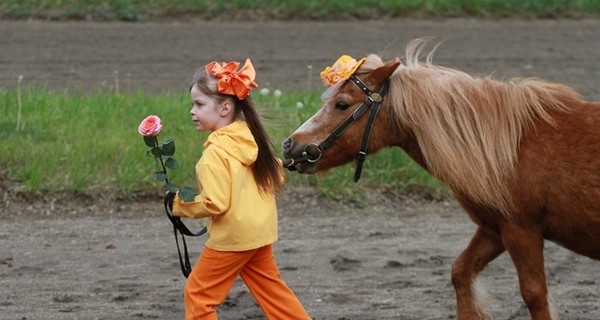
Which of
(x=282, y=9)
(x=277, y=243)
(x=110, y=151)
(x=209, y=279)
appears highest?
(x=209, y=279)

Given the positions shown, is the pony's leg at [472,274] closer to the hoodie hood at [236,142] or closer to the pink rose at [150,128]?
the hoodie hood at [236,142]

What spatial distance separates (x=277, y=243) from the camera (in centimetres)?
750

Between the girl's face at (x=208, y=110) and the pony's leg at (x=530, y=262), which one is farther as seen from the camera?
the pony's leg at (x=530, y=262)

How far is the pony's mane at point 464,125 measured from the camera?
5.20 meters

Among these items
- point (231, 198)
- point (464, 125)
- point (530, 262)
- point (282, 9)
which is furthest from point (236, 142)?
point (282, 9)

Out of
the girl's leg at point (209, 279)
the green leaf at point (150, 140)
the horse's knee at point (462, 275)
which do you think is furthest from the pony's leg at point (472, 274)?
the green leaf at point (150, 140)

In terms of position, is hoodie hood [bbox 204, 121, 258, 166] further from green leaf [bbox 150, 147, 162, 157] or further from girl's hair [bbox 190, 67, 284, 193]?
green leaf [bbox 150, 147, 162, 157]

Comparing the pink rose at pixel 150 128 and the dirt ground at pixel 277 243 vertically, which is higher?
the pink rose at pixel 150 128

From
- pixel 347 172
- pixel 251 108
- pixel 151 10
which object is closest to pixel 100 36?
pixel 151 10

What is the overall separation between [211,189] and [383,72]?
100 cm

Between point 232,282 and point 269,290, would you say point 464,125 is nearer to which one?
point 269,290

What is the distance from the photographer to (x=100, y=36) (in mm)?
12891

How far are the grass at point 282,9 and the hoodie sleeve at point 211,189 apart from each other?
358 inches

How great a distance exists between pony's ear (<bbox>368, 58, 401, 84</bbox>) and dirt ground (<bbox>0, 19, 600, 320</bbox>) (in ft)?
4.67
